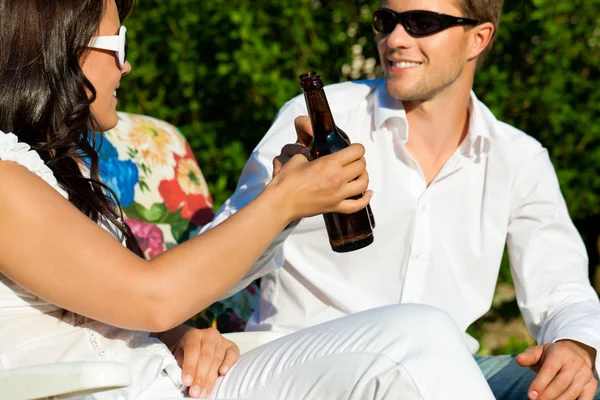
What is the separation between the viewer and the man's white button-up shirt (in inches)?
137

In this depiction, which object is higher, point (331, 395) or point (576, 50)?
point (576, 50)

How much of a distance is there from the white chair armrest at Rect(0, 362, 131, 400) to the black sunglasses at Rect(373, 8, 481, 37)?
2108 mm

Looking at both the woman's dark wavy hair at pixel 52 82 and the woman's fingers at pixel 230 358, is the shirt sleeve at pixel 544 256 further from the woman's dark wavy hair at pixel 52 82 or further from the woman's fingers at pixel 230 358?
the woman's dark wavy hair at pixel 52 82

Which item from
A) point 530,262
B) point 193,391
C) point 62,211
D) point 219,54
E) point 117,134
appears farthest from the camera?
point 219,54

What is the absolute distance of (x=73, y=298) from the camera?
7.34 ft

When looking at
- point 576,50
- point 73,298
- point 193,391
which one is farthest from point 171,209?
point 576,50

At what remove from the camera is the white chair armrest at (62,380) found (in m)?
1.96

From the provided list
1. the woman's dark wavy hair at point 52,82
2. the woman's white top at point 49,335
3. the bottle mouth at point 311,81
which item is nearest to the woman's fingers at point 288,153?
the bottle mouth at point 311,81

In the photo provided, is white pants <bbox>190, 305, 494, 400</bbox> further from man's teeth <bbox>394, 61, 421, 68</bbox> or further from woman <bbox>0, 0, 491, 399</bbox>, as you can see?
man's teeth <bbox>394, 61, 421, 68</bbox>

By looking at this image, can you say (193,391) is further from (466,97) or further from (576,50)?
(576,50)

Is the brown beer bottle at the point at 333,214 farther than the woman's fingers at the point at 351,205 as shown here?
Yes

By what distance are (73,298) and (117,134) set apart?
1687 millimetres

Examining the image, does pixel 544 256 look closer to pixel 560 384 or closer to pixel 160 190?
pixel 560 384

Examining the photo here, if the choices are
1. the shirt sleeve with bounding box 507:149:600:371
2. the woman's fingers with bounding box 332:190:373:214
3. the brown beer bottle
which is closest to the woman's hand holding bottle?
the woman's fingers with bounding box 332:190:373:214
